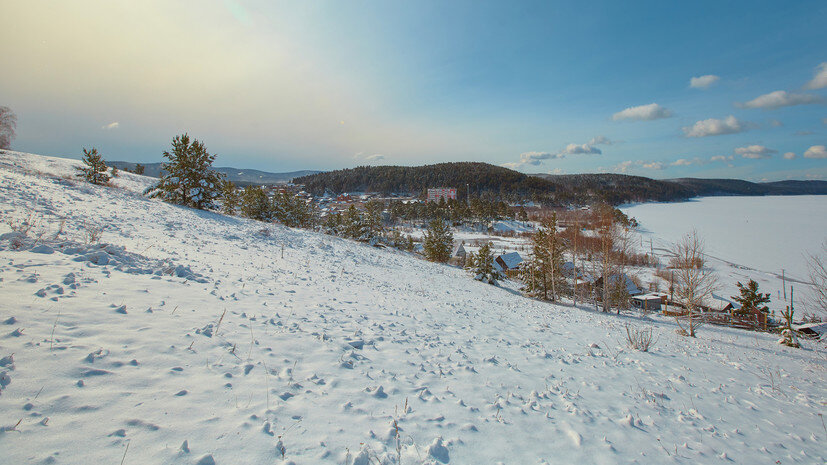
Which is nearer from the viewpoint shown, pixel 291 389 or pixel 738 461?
pixel 291 389

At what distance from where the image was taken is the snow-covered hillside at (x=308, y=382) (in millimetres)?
3096

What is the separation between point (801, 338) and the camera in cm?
2247

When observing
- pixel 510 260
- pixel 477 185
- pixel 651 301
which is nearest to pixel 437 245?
pixel 510 260

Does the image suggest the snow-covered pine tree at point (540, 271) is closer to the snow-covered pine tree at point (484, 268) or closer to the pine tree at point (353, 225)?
the snow-covered pine tree at point (484, 268)

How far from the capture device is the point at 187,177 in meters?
25.2

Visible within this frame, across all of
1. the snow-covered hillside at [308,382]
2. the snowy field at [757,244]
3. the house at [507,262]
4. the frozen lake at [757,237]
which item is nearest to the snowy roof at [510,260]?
the house at [507,262]

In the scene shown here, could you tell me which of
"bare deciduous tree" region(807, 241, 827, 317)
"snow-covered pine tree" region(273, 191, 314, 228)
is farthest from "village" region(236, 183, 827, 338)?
"snow-covered pine tree" region(273, 191, 314, 228)

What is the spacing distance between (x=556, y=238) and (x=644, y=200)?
21909 cm

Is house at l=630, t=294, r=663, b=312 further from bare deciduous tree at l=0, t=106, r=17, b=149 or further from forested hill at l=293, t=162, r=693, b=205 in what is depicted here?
forested hill at l=293, t=162, r=693, b=205

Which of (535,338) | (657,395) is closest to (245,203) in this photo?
(535,338)

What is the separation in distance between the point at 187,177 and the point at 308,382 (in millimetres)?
27725

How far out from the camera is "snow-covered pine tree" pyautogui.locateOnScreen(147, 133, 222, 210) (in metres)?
24.6

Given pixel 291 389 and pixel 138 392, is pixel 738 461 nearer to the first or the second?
pixel 291 389

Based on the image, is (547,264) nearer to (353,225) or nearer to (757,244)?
(353,225)
